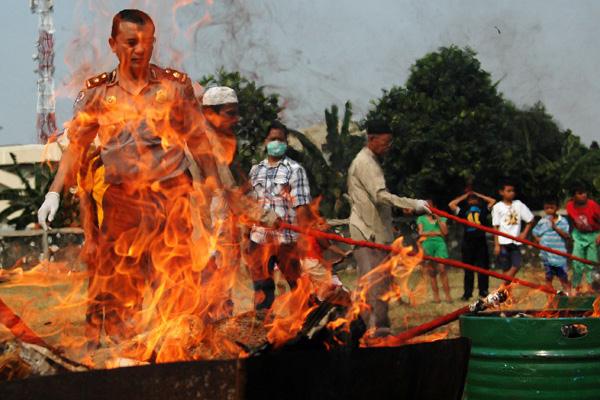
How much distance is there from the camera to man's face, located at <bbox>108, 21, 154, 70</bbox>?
16.5 ft

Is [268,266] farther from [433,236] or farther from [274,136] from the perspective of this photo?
[433,236]

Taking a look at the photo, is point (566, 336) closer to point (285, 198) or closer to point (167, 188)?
point (167, 188)

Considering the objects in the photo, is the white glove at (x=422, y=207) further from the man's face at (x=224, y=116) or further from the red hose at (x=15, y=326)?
the red hose at (x=15, y=326)

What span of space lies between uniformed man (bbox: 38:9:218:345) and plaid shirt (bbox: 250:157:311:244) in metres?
2.53

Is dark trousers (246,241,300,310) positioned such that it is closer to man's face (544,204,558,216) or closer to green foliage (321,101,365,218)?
green foliage (321,101,365,218)

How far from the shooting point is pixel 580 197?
1298cm

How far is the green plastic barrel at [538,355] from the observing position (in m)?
4.75

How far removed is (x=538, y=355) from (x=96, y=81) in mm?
2580

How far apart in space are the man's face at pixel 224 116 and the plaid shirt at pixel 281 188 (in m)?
1.24

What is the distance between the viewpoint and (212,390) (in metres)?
3.22

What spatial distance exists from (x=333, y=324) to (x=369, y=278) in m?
3.74

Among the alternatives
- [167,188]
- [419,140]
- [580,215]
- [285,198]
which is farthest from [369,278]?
[419,140]

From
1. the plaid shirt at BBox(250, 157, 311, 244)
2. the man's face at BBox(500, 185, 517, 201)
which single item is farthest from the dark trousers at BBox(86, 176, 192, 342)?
the man's face at BBox(500, 185, 517, 201)

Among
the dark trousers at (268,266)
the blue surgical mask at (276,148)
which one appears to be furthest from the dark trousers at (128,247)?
the blue surgical mask at (276,148)
